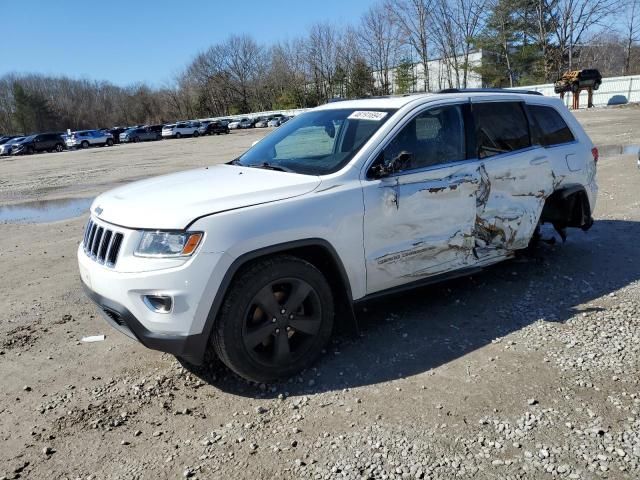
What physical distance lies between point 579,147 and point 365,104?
2.55 m

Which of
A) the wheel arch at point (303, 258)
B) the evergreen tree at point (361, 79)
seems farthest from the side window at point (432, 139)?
the evergreen tree at point (361, 79)

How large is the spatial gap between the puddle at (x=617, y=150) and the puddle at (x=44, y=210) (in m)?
13.4

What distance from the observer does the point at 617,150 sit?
14.9 meters

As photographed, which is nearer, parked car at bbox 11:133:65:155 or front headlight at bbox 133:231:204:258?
front headlight at bbox 133:231:204:258

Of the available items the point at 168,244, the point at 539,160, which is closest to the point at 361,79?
the point at 539,160

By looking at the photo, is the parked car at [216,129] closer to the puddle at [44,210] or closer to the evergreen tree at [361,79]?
the evergreen tree at [361,79]

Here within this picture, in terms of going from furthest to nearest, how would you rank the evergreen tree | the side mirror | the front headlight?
the evergreen tree
the side mirror
the front headlight

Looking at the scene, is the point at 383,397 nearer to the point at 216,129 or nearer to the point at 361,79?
the point at 216,129

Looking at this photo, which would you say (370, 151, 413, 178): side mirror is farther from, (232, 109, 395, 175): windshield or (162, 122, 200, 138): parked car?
(162, 122, 200, 138): parked car

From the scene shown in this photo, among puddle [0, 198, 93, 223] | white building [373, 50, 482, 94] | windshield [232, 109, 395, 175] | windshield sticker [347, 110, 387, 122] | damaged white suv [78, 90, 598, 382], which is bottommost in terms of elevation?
puddle [0, 198, 93, 223]

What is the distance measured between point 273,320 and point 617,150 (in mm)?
14687

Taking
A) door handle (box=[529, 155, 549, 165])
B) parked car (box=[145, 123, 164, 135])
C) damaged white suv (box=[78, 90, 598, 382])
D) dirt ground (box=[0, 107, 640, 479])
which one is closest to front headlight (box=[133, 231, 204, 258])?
damaged white suv (box=[78, 90, 598, 382])

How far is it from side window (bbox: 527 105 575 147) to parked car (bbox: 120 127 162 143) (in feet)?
189

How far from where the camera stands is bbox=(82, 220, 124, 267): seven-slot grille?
11.1 ft
